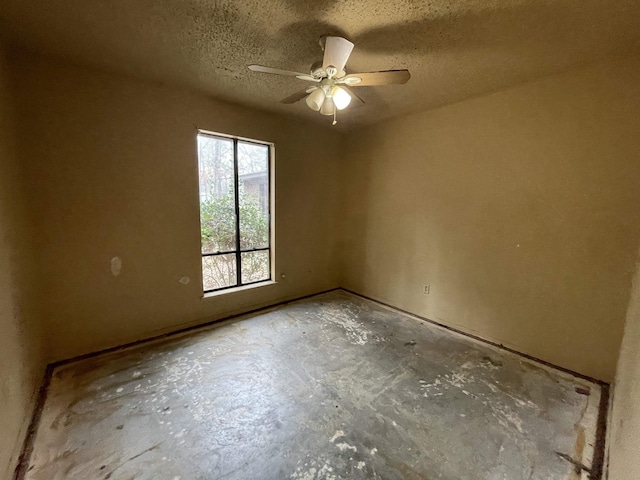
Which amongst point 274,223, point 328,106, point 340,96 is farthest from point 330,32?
point 274,223

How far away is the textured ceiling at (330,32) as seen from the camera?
62.7 inches

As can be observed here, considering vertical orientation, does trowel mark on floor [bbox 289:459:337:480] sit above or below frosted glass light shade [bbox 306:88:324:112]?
below

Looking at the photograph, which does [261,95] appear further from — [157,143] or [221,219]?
[221,219]

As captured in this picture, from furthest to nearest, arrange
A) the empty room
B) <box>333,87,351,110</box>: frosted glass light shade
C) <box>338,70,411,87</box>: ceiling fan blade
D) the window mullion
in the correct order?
the window mullion
<box>333,87,351,110</box>: frosted glass light shade
<box>338,70,411,87</box>: ceiling fan blade
the empty room

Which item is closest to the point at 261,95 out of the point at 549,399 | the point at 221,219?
the point at 221,219

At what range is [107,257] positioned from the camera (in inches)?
99.7

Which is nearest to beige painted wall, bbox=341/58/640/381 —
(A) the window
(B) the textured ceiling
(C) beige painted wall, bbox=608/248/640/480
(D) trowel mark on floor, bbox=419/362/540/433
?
(C) beige painted wall, bbox=608/248/640/480

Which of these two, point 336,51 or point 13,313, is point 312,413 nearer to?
point 13,313

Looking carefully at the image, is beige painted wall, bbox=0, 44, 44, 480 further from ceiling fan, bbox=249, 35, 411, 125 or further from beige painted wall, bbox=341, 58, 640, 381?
beige painted wall, bbox=341, 58, 640, 381

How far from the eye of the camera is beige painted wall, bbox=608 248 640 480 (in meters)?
1.18

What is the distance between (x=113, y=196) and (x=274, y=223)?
1.77 m

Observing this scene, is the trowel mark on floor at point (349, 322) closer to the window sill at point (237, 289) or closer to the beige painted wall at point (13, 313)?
the window sill at point (237, 289)

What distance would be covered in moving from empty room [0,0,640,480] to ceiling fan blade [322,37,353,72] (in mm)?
21

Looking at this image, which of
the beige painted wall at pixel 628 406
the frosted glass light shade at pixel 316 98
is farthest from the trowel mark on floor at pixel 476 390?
the frosted glass light shade at pixel 316 98
